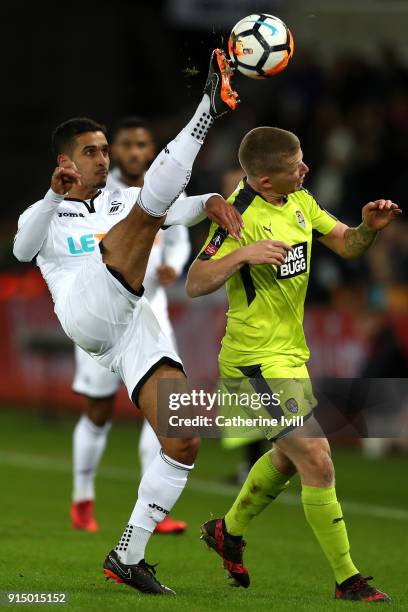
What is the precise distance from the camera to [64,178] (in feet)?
21.4

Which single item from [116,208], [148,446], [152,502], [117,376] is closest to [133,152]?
[117,376]

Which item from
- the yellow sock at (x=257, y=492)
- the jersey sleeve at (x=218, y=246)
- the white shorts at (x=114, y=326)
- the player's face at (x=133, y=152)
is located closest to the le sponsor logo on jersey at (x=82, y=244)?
the white shorts at (x=114, y=326)

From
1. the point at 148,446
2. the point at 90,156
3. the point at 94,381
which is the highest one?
the point at 90,156

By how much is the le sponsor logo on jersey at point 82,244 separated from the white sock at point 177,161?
124 centimetres

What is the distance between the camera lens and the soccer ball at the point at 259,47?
6332mm

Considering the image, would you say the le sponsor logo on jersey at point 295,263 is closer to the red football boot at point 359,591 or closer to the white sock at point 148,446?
the red football boot at point 359,591

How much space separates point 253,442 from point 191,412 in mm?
5241

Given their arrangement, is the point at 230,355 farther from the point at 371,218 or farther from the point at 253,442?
the point at 253,442

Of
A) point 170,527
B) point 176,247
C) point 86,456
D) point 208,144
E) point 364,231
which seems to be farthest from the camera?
point 208,144

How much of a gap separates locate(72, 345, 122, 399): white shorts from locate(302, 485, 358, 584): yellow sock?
302 cm

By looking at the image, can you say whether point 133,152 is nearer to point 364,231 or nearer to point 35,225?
point 35,225

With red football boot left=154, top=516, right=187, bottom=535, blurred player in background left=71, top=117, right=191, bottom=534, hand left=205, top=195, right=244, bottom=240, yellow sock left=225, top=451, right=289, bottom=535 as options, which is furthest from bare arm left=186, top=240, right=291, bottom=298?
red football boot left=154, top=516, right=187, bottom=535

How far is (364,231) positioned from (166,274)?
2.38m

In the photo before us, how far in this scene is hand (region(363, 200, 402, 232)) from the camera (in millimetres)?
6551
